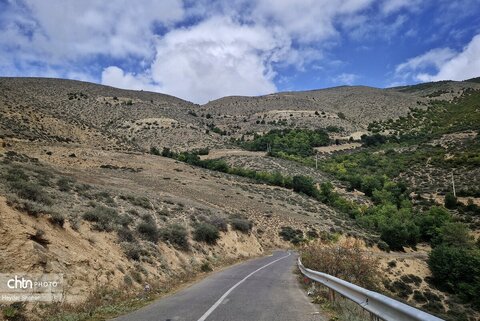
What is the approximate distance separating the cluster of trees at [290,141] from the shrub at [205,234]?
62.3 meters

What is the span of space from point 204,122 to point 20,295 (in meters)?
101

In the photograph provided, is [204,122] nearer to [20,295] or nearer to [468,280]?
[468,280]

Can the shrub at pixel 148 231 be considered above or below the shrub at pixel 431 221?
above

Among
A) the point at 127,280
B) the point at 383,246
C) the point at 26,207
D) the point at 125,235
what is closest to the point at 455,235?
the point at 383,246

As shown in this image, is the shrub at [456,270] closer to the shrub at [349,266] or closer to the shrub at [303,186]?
the shrub at [349,266]

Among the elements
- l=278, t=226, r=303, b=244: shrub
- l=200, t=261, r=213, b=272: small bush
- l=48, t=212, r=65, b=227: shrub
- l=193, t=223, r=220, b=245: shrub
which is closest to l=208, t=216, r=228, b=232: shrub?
l=193, t=223, r=220, b=245: shrub

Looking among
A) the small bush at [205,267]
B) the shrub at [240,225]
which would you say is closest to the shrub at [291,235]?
the shrub at [240,225]

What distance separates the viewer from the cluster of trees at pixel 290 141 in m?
94.8

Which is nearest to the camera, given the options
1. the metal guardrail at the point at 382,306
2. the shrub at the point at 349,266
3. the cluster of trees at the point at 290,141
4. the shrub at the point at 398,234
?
the metal guardrail at the point at 382,306

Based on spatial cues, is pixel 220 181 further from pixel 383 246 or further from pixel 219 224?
pixel 219 224

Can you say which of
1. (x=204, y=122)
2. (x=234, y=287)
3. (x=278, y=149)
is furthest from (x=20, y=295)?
(x=204, y=122)

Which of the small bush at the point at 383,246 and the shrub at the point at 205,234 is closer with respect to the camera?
the shrub at the point at 205,234

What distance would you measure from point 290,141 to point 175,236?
267 ft

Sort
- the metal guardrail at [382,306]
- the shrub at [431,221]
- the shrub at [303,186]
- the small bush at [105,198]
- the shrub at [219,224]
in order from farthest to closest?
1. the shrub at [303,186]
2. the shrub at [431,221]
3. the shrub at [219,224]
4. the small bush at [105,198]
5. the metal guardrail at [382,306]
